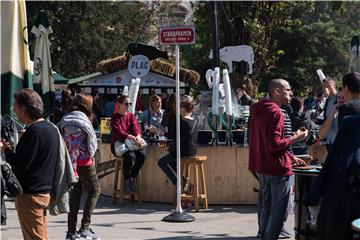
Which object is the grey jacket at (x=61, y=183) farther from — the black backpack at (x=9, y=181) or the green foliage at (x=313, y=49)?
the green foliage at (x=313, y=49)

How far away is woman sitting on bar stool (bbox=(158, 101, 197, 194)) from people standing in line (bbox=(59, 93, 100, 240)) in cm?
251

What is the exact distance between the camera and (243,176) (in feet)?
37.4

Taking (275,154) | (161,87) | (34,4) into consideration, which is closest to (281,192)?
(275,154)

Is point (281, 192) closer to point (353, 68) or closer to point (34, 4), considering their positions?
point (353, 68)

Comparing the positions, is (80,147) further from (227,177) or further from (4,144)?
(227,177)

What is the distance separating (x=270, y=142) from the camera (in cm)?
744

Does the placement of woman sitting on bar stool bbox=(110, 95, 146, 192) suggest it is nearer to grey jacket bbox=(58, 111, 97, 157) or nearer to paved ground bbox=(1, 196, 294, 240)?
paved ground bbox=(1, 196, 294, 240)

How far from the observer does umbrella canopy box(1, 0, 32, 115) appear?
306 inches

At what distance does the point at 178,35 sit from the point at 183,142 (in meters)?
1.70

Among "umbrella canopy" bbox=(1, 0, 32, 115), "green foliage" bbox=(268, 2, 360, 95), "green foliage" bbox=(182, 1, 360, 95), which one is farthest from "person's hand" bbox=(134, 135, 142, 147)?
"green foliage" bbox=(268, 2, 360, 95)

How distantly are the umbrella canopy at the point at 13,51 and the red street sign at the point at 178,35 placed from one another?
263 cm

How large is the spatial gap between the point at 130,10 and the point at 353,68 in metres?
28.4

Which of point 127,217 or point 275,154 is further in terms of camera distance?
point 127,217

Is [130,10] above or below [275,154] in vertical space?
above
